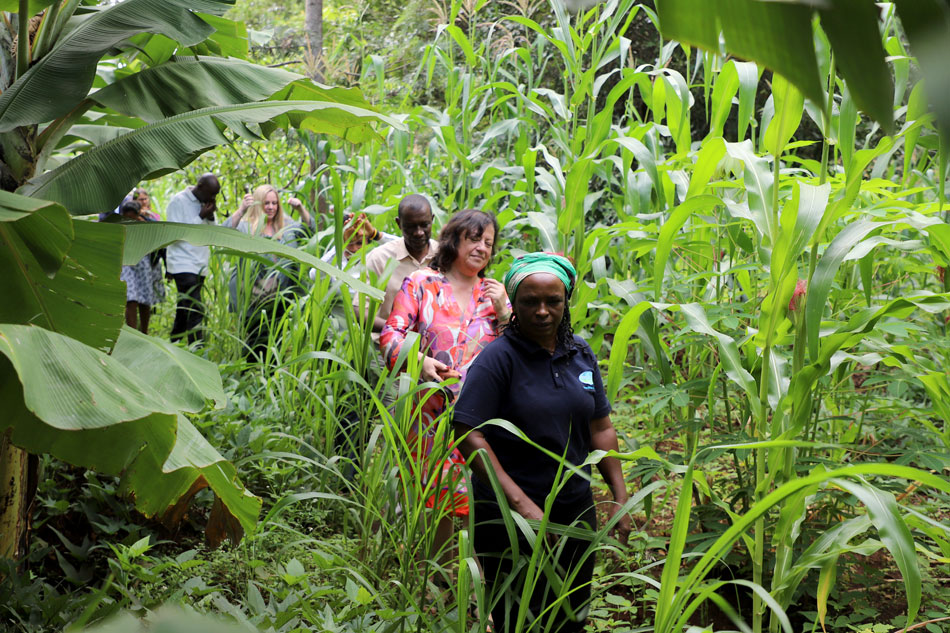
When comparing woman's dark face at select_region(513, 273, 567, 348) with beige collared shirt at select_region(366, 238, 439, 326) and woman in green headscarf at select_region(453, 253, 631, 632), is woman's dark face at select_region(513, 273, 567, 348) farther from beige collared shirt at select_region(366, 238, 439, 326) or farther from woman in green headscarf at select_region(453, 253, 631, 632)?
beige collared shirt at select_region(366, 238, 439, 326)

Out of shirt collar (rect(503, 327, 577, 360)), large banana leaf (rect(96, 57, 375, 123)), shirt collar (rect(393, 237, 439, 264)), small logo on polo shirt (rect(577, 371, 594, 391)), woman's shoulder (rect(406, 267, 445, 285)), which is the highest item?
large banana leaf (rect(96, 57, 375, 123))

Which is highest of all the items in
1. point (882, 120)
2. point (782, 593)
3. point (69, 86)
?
point (69, 86)

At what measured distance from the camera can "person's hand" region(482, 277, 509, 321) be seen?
11.1 feet

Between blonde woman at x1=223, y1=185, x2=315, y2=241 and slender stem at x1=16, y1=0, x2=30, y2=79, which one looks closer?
slender stem at x1=16, y1=0, x2=30, y2=79

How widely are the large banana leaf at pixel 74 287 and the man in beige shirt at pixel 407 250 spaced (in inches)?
67.3

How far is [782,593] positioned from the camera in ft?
6.83

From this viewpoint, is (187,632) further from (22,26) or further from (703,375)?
(703,375)

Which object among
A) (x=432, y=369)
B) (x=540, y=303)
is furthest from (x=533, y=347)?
(x=432, y=369)

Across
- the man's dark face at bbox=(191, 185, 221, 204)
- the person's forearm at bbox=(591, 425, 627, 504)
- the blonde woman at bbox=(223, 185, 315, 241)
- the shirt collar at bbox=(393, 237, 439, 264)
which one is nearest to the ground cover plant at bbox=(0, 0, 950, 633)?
the person's forearm at bbox=(591, 425, 627, 504)

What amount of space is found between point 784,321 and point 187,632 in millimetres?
2044

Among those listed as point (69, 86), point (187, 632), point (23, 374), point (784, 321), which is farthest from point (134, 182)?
point (187, 632)

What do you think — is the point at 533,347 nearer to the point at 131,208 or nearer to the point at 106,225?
the point at 106,225

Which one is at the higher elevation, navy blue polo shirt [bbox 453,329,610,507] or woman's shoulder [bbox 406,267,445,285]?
woman's shoulder [bbox 406,267,445,285]

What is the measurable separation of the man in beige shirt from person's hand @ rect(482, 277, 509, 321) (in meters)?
0.49
